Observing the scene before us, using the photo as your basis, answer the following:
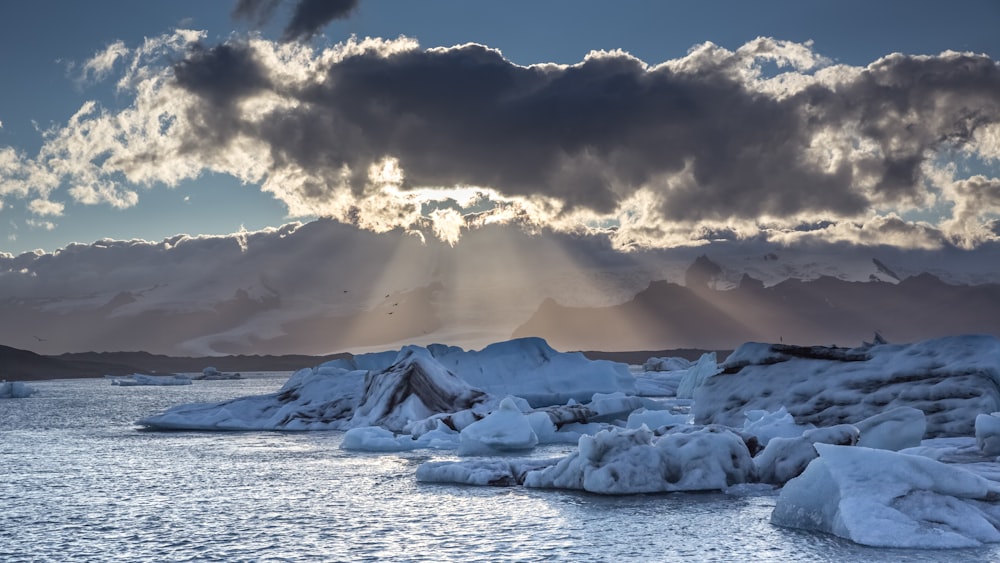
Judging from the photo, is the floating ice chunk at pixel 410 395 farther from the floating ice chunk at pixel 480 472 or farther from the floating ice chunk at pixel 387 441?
the floating ice chunk at pixel 480 472

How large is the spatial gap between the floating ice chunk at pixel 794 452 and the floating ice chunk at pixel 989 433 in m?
2.27

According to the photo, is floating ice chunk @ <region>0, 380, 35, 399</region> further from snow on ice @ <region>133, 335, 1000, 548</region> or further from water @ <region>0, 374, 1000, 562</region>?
water @ <region>0, 374, 1000, 562</region>

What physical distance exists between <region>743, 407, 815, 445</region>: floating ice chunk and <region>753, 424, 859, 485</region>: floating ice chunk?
212 centimetres

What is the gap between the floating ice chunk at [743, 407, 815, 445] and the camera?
2109cm

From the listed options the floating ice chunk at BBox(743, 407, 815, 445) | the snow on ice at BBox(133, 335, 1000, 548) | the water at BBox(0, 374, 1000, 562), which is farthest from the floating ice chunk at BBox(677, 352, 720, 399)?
the water at BBox(0, 374, 1000, 562)

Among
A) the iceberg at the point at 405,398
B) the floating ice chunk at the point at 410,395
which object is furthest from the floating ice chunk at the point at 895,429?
the floating ice chunk at the point at 410,395

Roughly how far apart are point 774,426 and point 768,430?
0.33 metres

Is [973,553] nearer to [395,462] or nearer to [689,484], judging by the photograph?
[689,484]

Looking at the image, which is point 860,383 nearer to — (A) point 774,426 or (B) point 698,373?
(A) point 774,426

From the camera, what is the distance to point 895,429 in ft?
59.3

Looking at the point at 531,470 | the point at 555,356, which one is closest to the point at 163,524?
the point at 531,470

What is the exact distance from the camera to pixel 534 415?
2933 cm

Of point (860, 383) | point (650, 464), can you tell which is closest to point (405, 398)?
point (860, 383)

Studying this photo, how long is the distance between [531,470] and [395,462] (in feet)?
20.2
